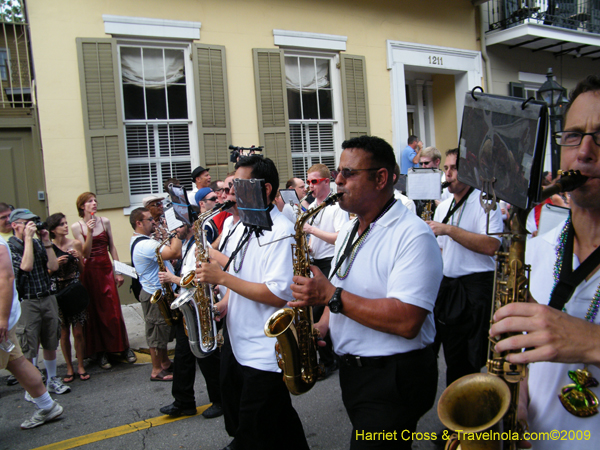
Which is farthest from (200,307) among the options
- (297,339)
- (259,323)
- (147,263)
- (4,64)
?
(4,64)

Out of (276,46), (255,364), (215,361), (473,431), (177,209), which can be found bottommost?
(215,361)

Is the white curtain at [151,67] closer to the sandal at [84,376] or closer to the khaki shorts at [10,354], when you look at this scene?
the sandal at [84,376]

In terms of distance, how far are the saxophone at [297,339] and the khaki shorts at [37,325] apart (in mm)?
3530

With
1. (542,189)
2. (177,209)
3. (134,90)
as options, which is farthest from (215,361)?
(134,90)

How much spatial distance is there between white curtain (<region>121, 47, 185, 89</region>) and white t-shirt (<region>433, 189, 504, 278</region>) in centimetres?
680

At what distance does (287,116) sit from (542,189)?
8.42 m

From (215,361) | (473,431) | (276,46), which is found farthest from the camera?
(276,46)

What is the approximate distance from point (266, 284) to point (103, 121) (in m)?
6.47

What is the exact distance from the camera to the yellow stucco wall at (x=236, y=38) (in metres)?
7.56

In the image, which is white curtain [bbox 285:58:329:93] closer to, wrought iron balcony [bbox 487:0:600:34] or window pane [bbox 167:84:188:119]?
window pane [bbox 167:84:188:119]

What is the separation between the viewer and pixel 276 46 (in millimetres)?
9391

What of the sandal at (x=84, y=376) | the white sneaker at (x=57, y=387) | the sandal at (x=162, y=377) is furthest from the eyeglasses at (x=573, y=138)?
the sandal at (x=84, y=376)

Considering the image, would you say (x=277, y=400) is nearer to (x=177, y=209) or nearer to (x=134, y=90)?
(x=177, y=209)

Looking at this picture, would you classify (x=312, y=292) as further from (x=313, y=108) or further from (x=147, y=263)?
(x=313, y=108)
